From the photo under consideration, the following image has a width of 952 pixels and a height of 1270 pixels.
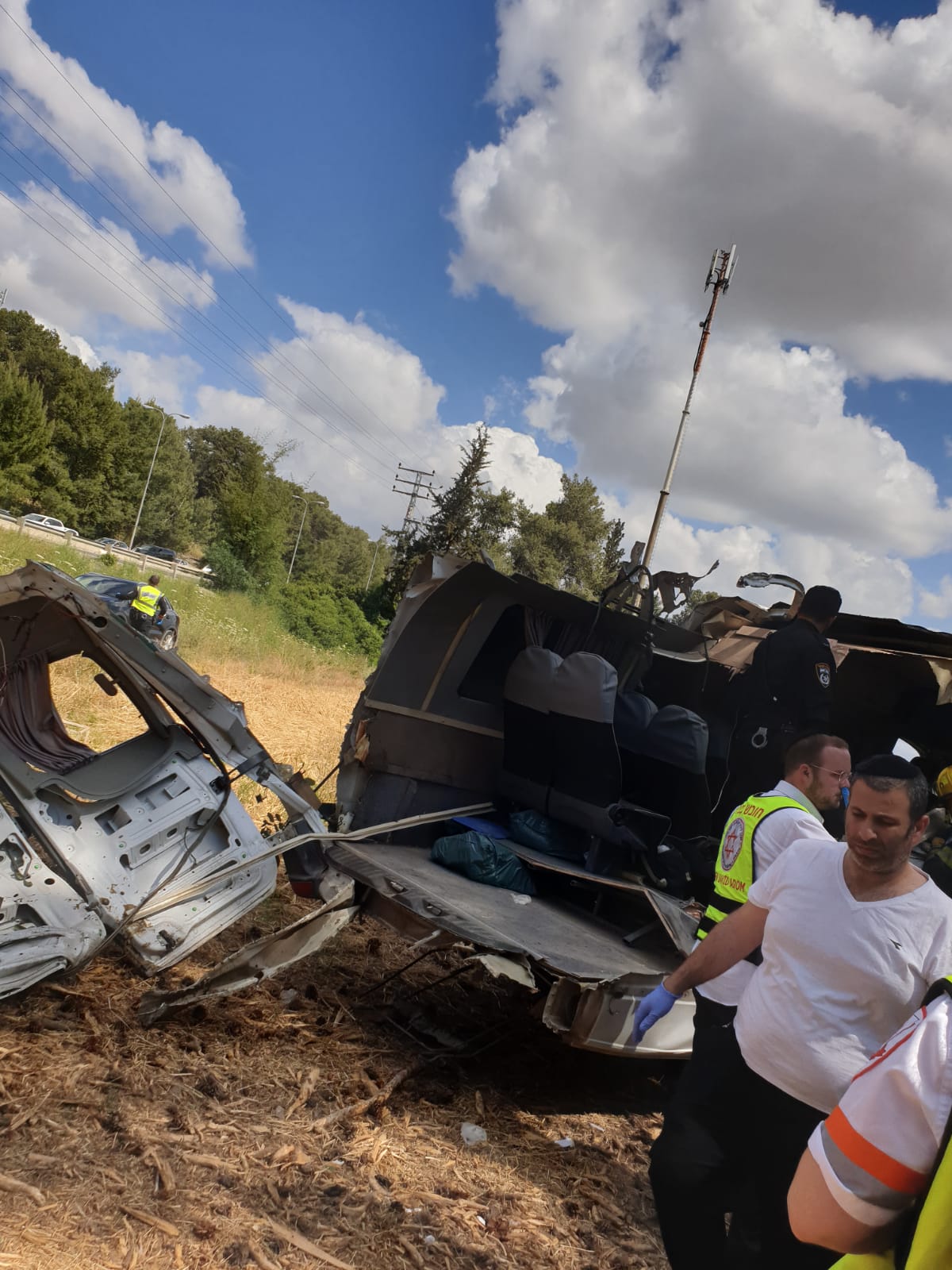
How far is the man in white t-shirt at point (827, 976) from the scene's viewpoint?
222cm

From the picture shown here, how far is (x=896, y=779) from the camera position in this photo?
87.8 inches

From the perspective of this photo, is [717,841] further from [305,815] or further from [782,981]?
[782,981]

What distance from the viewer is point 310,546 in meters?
68.7

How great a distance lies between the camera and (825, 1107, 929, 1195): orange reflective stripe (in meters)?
1.25

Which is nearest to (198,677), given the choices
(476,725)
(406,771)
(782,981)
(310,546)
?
(406,771)

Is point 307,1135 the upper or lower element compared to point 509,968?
lower

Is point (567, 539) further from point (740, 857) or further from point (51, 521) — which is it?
point (740, 857)

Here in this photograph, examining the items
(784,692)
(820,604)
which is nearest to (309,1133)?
(784,692)

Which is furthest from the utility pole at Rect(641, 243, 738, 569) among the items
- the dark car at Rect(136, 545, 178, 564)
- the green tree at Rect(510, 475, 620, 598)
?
the dark car at Rect(136, 545, 178, 564)

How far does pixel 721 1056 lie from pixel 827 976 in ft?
1.64

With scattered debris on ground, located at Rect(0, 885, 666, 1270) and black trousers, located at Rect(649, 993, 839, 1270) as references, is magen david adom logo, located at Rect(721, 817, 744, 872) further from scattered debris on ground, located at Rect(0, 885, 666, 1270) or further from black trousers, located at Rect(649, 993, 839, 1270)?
scattered debris on ground, located at Rect(0, 885, 666, 1270)

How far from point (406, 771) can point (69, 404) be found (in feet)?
136

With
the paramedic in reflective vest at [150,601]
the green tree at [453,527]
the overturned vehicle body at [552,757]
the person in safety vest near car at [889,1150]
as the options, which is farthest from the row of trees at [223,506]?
the person in safety vest near car at [889,1150]

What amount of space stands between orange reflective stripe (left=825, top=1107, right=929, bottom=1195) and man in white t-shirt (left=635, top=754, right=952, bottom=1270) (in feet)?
3.19
